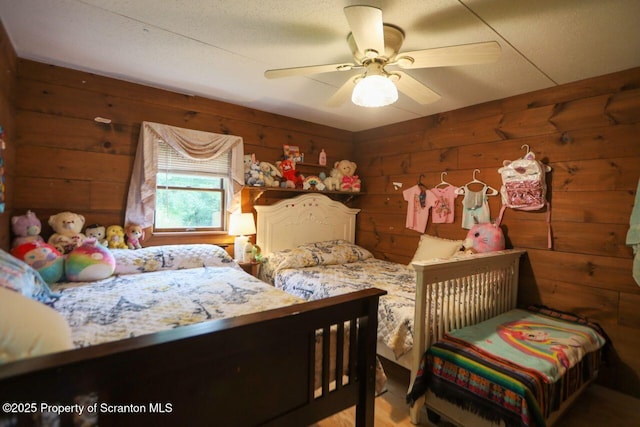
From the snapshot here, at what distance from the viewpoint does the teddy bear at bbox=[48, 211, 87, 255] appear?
2109mm

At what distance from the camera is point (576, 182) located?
2234 millimetres

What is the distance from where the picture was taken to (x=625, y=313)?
2016 mm

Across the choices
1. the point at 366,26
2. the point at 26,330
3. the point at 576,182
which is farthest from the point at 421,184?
the point at 26,330

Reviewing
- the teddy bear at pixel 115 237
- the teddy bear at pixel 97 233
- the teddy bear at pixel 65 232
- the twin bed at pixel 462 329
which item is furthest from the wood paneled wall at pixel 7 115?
the twin bed at pixel 462 329

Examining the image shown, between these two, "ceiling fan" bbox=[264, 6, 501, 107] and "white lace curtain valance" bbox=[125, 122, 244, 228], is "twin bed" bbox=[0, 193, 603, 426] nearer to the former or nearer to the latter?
"white lace curtain valance" bbox=[125, 122, 244, 228]

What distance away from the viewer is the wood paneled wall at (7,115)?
178cm

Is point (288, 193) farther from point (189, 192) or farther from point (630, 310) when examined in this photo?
point (630, 310)

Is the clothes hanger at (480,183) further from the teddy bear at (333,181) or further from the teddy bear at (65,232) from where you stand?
the teddy bear at (65,232)

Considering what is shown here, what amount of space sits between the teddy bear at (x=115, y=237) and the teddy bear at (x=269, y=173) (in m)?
1.36

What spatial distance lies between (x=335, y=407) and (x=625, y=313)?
85.0 inches

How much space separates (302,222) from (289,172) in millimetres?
597

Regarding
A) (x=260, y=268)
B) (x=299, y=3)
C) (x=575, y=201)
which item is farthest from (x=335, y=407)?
(x=575, y=201)

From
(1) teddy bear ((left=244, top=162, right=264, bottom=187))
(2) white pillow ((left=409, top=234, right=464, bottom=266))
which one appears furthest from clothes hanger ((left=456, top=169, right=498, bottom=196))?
(1) teddy bear ((left=244, top=162, right=264, bottom=187))

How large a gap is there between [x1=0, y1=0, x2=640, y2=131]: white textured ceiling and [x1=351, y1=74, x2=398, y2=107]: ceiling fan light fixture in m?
0.30
